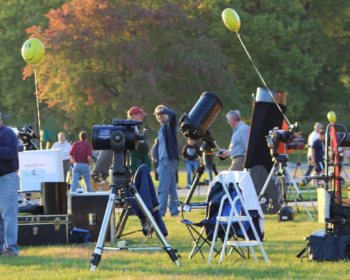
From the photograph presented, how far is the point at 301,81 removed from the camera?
3991 centimetres

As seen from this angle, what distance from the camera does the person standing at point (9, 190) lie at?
943cm

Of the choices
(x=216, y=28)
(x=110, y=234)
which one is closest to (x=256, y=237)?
(x=110, y=234)

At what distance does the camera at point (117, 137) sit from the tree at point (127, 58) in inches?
1040

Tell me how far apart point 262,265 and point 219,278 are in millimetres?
1036

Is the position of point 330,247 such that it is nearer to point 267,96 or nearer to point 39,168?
point 39,168

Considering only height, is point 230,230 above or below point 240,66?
below

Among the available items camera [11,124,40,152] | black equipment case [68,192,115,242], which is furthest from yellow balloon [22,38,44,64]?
black equipment case [68,192,115,242]

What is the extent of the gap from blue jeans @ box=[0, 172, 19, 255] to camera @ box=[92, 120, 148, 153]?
6.00 ft

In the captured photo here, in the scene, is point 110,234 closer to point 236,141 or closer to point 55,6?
point 236,141

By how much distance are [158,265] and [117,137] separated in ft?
5.03

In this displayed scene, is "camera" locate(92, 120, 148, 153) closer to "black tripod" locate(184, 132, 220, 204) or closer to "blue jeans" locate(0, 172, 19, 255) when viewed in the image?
"blue jeans" locate(0, 172, 19, 255)

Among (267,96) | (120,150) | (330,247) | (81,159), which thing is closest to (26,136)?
(81,159)

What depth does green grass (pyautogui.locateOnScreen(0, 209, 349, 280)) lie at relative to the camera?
7688 millimetres

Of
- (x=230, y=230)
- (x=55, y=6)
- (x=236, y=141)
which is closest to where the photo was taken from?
(x=230, y=230)
